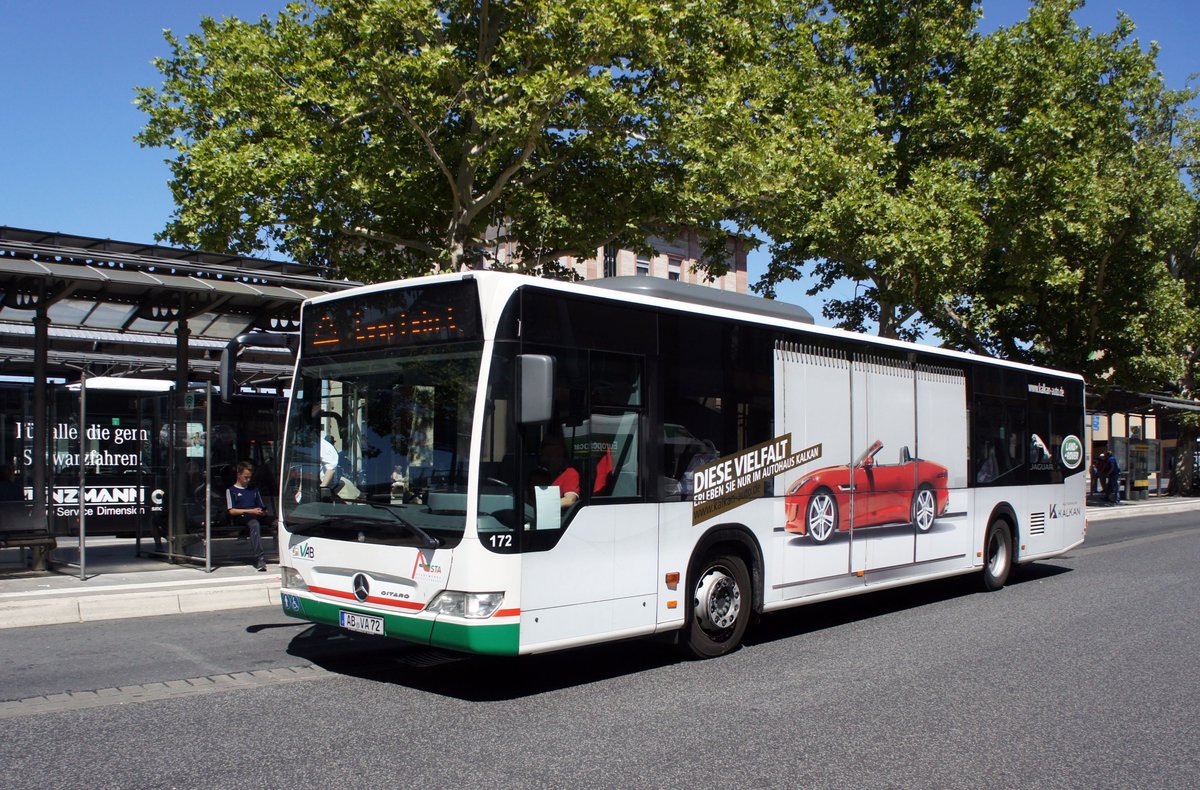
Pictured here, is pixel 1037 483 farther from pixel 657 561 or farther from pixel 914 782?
pixel 914 782

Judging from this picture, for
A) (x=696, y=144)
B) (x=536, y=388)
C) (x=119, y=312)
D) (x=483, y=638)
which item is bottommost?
(x=483, y=638)

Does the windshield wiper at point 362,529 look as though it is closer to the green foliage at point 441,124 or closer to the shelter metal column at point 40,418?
the shelter metal column at point 40,418

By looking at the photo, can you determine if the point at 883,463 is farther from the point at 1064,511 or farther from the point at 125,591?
the point at 125,591

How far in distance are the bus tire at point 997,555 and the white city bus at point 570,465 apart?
2.96 m

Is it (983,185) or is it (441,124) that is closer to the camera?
(441,124)

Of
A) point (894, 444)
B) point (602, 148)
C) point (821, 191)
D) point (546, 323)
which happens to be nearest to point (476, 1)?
point (602, 148)

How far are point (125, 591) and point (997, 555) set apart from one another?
394 inches

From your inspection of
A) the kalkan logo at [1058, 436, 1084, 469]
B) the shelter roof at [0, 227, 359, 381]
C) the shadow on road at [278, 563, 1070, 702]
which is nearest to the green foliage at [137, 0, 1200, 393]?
the shelter roof at [0, 227, 359, 381]

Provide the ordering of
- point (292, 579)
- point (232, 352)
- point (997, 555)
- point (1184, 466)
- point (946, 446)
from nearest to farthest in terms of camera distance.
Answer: point (292, 579) < point (232, 352) < point (946, 446) < point (997, 555) < point (1184, 466)

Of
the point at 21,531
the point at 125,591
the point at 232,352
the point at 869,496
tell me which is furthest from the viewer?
the point at 21,531

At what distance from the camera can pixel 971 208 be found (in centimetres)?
2600

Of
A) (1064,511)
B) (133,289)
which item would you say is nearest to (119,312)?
(133,289)

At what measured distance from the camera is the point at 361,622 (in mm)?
7254

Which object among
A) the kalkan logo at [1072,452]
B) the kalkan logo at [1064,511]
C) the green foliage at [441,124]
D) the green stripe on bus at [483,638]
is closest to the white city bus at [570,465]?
the green stripe on bus at [483,638]
